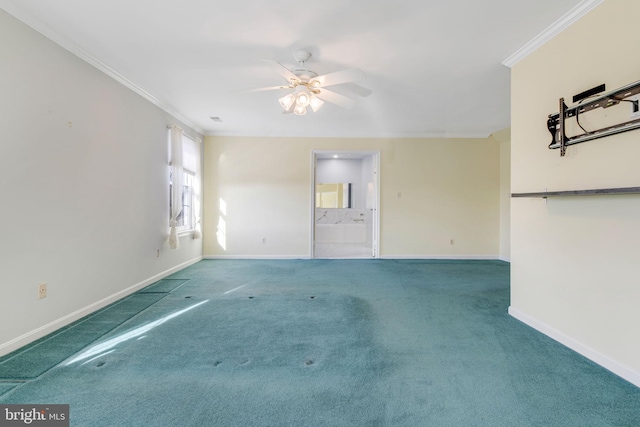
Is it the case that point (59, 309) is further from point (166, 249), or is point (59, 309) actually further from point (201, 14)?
point (201, 14)

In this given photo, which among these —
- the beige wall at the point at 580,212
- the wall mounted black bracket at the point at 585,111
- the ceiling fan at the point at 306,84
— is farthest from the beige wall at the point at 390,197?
the wall mounted black bracket at the point at 585,111

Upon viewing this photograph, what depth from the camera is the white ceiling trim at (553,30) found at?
6.33 ft

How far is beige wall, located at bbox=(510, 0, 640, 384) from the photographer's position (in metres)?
1.71

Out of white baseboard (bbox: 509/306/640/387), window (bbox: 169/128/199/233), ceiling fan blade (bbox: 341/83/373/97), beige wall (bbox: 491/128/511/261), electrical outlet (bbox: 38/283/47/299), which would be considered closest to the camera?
white baseboard (bbox: 509/306/640/387)

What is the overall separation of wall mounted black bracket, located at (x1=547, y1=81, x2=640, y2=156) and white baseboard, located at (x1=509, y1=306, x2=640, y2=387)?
1412 mm

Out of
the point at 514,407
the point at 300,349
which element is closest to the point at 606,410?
the point at 514,407

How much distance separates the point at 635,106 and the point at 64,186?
4.20 metres

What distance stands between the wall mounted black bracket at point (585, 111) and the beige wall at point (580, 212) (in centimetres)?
6

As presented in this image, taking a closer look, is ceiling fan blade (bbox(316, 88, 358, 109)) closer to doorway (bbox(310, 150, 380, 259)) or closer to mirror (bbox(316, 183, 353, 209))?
doorway (bbox(310, 150, 380, 259))

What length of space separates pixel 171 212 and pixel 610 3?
4.94m

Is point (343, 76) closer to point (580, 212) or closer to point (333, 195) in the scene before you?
point (580, 212)

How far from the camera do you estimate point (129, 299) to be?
3.08 meters

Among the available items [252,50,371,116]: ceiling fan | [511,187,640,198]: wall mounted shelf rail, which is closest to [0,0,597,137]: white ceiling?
[252,50,371,116]: ceiling fan

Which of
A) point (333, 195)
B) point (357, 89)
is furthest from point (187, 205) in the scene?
point (333, 195)
